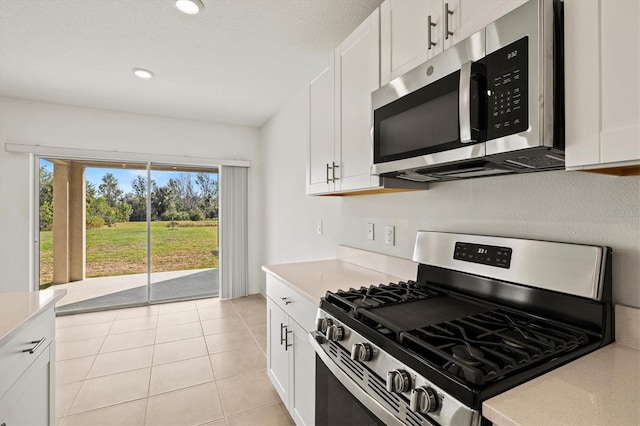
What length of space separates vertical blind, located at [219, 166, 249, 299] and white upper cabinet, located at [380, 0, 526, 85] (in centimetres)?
338

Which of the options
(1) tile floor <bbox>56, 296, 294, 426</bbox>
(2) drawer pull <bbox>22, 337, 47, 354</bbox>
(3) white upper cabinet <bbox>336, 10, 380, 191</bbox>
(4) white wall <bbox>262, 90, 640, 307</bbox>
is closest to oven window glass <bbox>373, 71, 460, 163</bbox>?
(3) white upper cabinet <bbox>336, 10, 380, 191</bbox>

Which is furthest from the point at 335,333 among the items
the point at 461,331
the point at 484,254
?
the point at 484,254

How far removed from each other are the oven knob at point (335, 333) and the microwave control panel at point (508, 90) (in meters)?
0.81

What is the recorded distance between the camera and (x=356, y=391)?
102 centimetres

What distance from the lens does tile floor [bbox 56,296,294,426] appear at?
6.43ft

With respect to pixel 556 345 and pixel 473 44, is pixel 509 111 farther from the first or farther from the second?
pixel 556 345

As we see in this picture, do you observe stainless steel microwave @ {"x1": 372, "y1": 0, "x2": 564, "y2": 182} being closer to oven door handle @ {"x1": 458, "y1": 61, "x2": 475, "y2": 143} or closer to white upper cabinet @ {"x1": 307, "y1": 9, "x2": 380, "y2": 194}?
oven door handle @ {"x1": 458, "y1": 61, "x2": 475, "y2": 143}

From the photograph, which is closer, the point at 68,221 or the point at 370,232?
the point at 370,232

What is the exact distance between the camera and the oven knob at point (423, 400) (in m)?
0.72

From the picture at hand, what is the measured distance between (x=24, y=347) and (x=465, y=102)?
179cm

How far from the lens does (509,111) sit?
85cm

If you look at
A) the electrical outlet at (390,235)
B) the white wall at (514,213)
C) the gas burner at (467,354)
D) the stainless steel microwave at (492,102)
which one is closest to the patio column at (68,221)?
the white wall at (514,213)

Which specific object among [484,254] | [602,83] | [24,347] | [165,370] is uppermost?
[602,83]

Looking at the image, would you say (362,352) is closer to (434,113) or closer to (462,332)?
(462,332)
